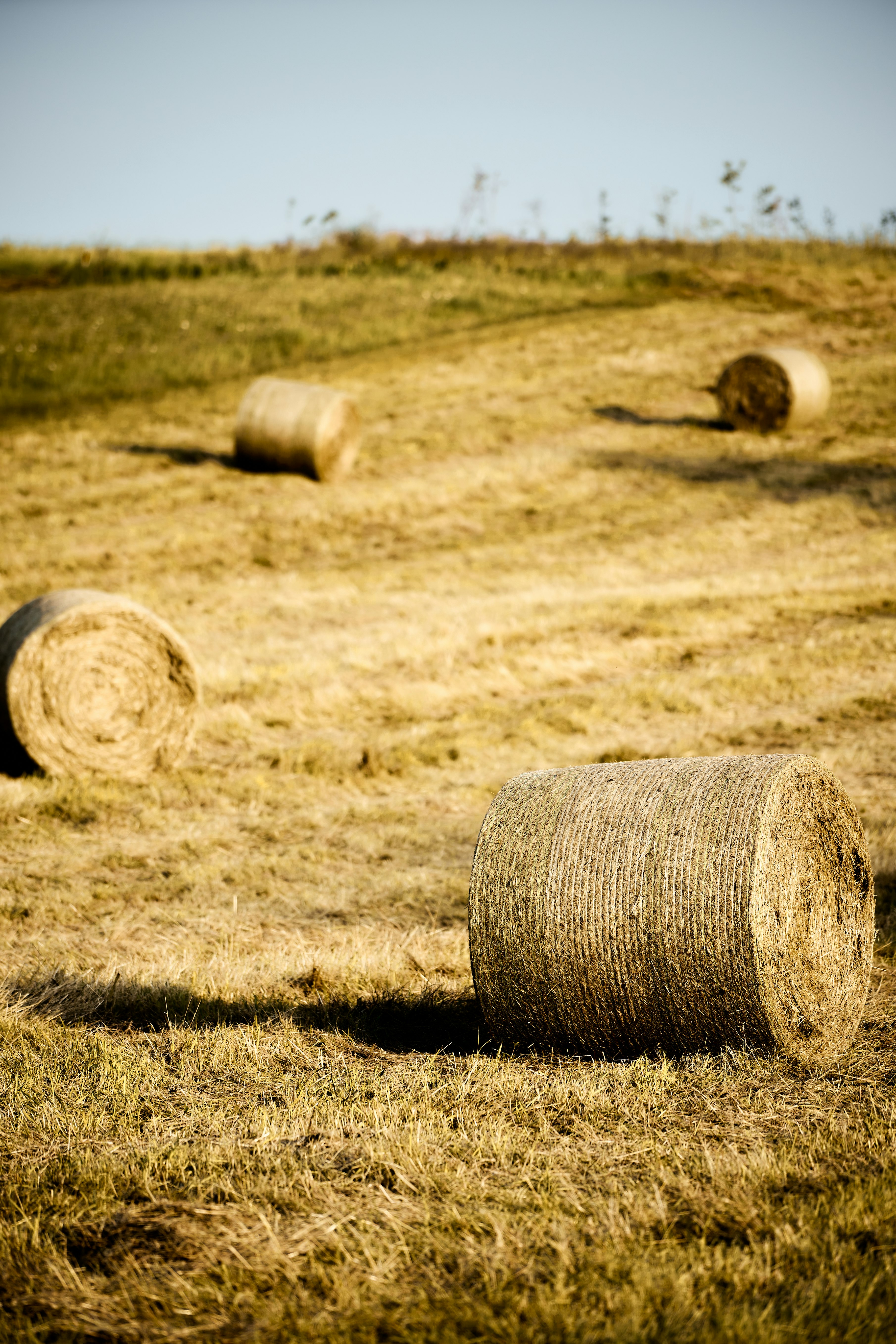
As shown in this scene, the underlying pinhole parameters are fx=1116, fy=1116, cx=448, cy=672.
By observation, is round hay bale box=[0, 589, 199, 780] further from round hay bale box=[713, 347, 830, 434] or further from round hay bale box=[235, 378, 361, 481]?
round hay bale box=[713, 347, 830, 434]

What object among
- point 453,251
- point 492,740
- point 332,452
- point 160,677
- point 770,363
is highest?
point 453,251

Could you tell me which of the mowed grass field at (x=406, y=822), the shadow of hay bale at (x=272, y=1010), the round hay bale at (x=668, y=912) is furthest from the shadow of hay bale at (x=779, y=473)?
the shadow of hay bale at (x=272, y=1010)

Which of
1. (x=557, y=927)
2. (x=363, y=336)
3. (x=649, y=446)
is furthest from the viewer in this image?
(x=363, y=336)

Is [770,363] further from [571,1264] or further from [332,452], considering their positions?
[571,1264]

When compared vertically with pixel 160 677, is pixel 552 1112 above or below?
below

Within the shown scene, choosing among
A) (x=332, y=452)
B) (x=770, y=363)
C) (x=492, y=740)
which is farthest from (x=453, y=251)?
(x=492, y=740)

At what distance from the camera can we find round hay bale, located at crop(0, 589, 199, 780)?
8977 mm

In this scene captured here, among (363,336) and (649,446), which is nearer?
(649,446)

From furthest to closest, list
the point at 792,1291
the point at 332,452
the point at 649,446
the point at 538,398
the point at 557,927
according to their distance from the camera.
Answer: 1. the point at 538,398
2. the point at 649,446
3. the point at 332,452
4. the point at 557,927
5. the point at 792,1291

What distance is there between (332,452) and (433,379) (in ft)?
21.0

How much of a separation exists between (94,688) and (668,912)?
20.3 ft

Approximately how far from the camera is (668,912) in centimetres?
439

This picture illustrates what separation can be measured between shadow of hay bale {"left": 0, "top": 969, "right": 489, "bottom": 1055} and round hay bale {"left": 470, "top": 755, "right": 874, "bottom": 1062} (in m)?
0.48

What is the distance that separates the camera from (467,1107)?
153 inches
